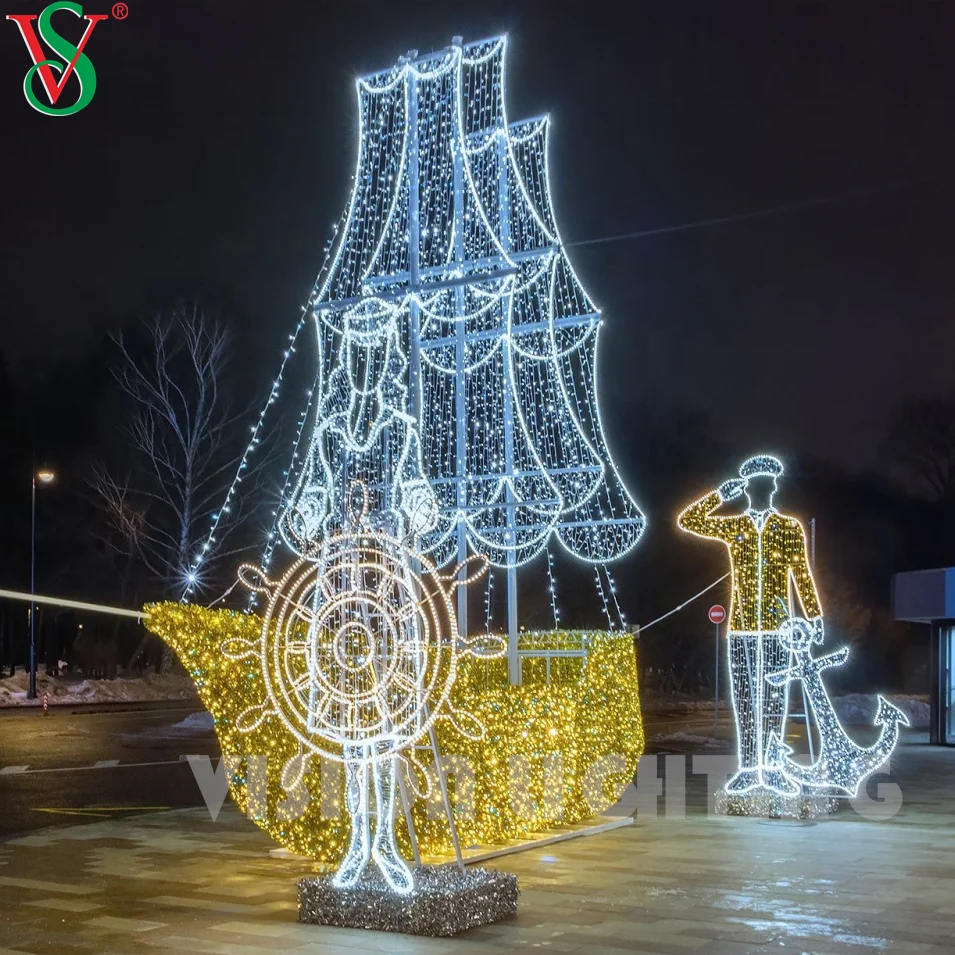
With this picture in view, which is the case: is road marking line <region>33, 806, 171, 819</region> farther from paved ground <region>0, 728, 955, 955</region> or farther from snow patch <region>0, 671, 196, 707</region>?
snow patch <region>0, 671, 196, 707</region>

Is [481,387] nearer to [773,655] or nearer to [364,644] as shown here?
[773,655]

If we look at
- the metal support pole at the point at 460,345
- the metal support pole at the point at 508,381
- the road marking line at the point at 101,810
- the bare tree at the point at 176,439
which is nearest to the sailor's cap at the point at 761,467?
the metal support pole at the point at 508,381

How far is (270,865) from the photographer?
869 cm

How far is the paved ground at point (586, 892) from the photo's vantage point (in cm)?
639

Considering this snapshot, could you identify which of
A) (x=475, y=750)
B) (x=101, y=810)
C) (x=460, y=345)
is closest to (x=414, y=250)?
(x=460, y=345)

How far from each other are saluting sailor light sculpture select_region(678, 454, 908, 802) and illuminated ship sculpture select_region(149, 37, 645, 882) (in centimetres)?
99

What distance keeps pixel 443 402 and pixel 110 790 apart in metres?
5.20

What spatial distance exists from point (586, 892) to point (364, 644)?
1.95 metres

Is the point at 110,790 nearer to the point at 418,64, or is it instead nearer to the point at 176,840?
the point at 176,840

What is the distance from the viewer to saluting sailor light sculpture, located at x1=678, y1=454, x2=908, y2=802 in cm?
1124

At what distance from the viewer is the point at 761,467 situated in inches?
456

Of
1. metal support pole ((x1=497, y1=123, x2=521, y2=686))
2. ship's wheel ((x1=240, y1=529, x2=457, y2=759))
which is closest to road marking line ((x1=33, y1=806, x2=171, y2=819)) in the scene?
metal support pole ((x1=497, y1=123, x2=521, y2=686))

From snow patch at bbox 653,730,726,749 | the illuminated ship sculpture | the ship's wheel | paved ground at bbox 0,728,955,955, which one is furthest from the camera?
snow patch at bbox 653,730,726,749

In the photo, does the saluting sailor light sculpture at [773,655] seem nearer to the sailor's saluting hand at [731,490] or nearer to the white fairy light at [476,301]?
the sailor's saluting hand at [731,490]
